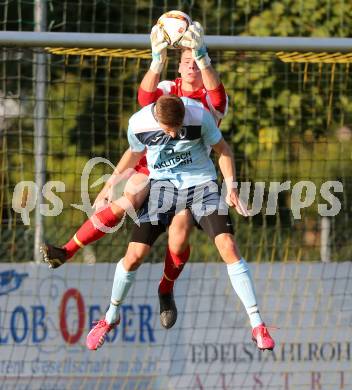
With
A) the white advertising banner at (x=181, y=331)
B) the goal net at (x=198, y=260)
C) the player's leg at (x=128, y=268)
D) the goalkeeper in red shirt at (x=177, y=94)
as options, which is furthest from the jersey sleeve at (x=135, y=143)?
the white advertising banner at (x=181, y=331)

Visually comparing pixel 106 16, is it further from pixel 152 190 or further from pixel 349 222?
pixel 152 190

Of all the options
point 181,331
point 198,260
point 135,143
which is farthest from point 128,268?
point 198,260

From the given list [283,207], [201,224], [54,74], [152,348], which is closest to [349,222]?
[283,207]

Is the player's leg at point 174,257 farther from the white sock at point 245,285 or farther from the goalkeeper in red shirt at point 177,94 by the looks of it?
the white sock at point 245,285

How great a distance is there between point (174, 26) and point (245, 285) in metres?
1.59

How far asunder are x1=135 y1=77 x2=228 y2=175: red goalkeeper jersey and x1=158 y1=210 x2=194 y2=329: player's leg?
1.39 ft

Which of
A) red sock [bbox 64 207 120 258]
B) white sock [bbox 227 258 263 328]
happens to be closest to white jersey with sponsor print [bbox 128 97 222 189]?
red sock [bbox 64 207 120 258]

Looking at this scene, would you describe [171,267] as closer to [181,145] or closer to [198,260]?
[181,145]

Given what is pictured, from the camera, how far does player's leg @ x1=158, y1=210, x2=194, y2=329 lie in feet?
25.6

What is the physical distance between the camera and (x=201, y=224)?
7.85m

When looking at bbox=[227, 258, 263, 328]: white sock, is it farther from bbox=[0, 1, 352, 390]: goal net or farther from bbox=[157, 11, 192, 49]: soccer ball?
bbox=[0, 1, 352, 390]: goal net

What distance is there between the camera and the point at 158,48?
25.1ft

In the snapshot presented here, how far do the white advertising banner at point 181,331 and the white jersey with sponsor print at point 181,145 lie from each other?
2.61m

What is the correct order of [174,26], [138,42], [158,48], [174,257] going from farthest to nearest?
[138,42] < [174,257] < [158,48] < [174,26]
